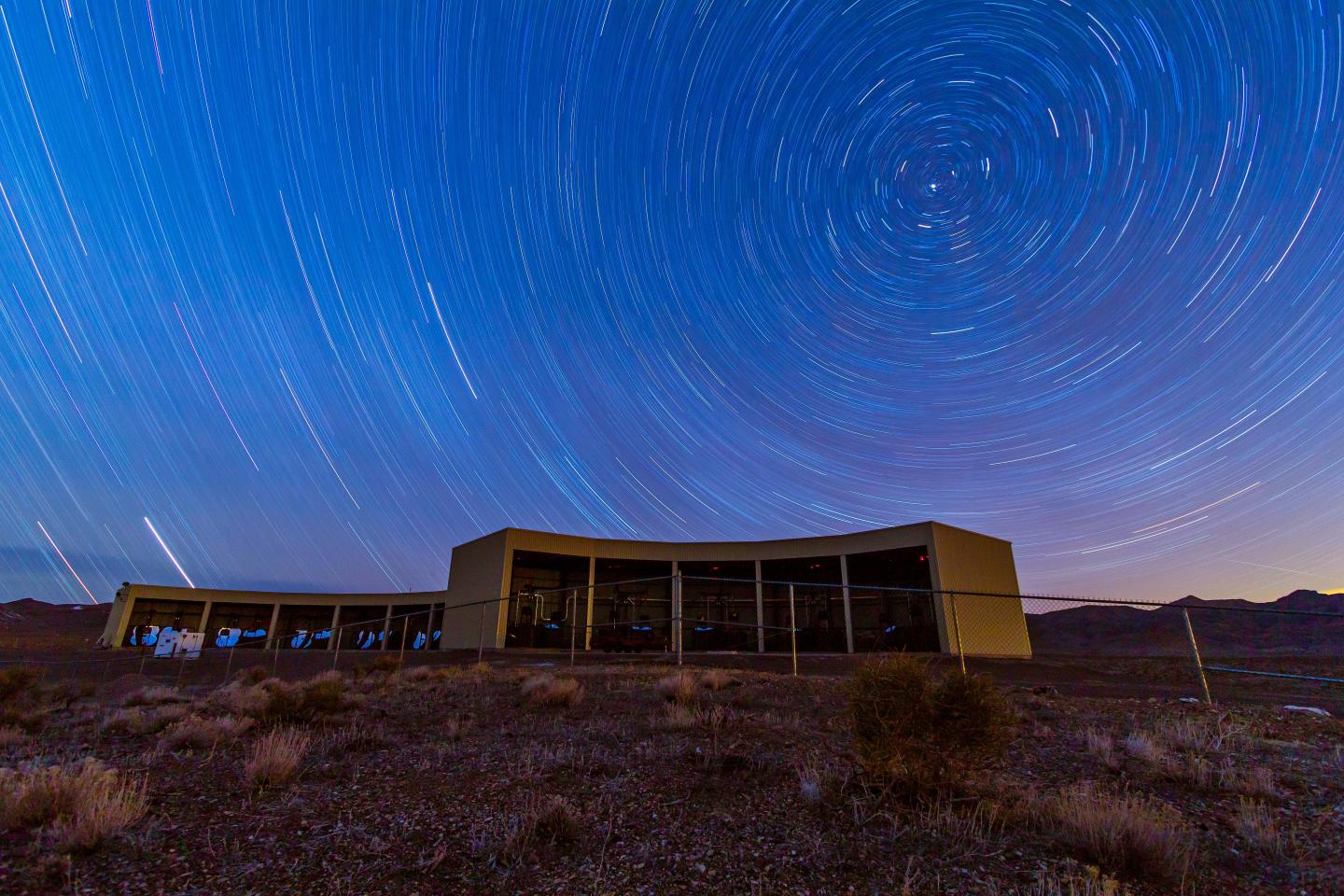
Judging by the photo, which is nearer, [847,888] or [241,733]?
[847,888]

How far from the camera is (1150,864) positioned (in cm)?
403

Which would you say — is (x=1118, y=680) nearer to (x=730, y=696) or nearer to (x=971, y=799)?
(x=730, y=696)

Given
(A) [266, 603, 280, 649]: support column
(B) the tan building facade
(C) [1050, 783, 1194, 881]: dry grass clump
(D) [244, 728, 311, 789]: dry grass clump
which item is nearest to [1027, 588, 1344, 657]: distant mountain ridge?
(B) the tan building facade

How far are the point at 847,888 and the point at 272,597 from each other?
6022cm

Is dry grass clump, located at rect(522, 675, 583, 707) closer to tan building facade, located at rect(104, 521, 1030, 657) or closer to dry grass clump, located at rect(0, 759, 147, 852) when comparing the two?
dry grass clump, located at rect(0, 759, 147, 852)

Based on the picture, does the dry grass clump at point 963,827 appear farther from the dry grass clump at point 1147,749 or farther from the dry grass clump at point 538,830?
the dry grass clump at point 1147,749

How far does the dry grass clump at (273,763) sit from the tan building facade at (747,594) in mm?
17824

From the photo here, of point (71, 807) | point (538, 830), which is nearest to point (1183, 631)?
point (538, 830)

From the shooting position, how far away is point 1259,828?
15.2 ft

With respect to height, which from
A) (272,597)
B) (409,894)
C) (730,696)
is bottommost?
(409,894)

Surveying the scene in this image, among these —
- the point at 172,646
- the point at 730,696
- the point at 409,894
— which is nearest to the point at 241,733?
the point at 409,894

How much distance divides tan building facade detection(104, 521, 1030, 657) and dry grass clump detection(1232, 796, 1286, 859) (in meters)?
19.0

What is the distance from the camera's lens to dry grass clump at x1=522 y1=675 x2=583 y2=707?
1007 centimetres

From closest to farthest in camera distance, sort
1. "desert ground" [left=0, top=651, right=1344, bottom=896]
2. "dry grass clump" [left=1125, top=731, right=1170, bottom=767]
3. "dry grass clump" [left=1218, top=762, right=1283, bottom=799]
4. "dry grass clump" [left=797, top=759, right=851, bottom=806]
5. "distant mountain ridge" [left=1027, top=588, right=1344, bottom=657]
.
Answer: "desert ground" [left=0, top=651, right=1344, bottom=896], "dry grass clump" [left=797, top=759, right=851, bottom=806], "dry grass clump" [left=1218, top=762, right=1283, bottom=799], "dry grass clump" [left=1125, top=731, right=1170, bottom=767], "distant mountain ridge" [left=1027, top=588, right=1344, bottom=657]
